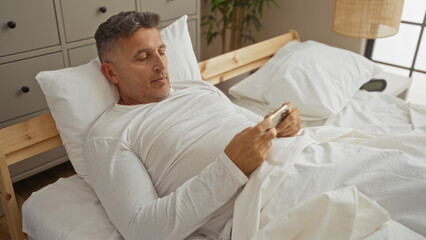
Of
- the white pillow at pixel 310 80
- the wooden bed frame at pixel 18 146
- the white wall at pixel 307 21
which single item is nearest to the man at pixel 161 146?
the wooden bed frame at pixel 18 146

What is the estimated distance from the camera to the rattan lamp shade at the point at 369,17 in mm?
2045

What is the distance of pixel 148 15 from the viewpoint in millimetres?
1445

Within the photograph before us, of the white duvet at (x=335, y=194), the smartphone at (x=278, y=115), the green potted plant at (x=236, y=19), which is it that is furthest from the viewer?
the green potted plant at (x=236, y=19)

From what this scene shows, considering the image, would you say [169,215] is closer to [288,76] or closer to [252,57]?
[288,76]

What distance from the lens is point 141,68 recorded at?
142 cm

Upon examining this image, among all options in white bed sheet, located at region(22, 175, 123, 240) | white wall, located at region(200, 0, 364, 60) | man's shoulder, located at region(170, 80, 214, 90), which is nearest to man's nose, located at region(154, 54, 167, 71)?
man's shoulder, located at region(170, 80, 214, 90)

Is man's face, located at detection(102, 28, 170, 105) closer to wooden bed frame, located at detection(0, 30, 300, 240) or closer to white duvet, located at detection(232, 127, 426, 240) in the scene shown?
wooden bed frame, located at detection(0, 30, 300, 240)

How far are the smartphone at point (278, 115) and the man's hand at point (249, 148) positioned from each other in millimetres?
112

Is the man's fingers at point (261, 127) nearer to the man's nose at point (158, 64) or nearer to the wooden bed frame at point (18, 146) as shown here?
the man's nose at point (158, 64)

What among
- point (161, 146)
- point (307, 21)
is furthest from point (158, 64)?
point (307, 21)

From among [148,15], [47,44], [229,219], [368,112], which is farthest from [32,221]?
[368,112]

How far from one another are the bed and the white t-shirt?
9 centimetres

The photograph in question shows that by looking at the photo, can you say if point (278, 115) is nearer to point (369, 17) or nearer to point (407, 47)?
point (369, 17)

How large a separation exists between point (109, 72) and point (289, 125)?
67 centimetres
